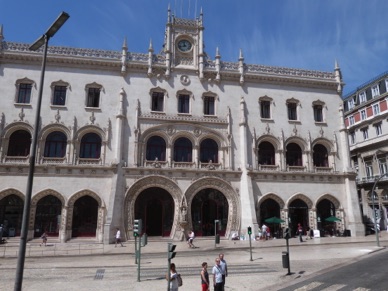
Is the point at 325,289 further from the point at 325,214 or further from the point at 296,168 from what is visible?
the point at 325,214

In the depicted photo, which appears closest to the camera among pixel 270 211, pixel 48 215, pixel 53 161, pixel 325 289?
pixel 325 289

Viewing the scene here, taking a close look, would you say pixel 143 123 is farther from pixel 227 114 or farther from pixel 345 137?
pixel 345 137

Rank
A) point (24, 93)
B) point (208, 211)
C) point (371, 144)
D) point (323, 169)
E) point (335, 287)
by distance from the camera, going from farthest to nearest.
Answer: point (371, 144) → point (323, 169) → point (208, 211) → point (24, 93) → point (335, 287)

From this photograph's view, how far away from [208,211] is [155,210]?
17.9ft

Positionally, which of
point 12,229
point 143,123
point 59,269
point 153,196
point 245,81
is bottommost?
point 59,269

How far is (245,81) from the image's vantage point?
37.8 meters

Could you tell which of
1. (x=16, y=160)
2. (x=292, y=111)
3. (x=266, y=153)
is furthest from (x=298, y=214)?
(x=16, y=160)

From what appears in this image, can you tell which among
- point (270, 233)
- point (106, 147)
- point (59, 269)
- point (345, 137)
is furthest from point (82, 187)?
point (345, 137)

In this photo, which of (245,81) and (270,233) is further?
(245,81)

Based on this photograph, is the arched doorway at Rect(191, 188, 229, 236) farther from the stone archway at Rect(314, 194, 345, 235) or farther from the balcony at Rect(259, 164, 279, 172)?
the stone archway at Rect(314, 194, 345, 235)

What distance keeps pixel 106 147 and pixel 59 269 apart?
51.5 feet

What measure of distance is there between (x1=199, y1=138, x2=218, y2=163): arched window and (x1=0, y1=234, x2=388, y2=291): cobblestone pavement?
8.78 m

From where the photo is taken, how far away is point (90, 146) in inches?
1300

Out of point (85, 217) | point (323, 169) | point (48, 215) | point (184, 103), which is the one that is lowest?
point (85, 217)
